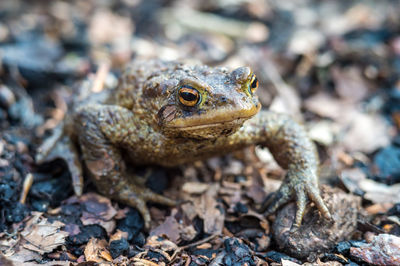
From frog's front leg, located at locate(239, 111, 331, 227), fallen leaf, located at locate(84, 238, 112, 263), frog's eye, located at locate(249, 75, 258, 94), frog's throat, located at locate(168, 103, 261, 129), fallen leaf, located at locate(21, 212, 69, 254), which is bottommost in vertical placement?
fallen leaf, located at locate(84, 238, 112, 263)

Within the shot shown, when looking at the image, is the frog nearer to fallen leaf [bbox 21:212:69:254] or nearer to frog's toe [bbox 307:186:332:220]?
frog's toe [bbox 307:186:332:220]

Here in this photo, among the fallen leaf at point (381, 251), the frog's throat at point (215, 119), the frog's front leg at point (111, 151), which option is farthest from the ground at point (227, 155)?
the frog's throat at point (215, 119)

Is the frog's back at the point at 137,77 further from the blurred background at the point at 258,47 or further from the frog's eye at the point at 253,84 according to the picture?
the blurred background at the point at 258,47

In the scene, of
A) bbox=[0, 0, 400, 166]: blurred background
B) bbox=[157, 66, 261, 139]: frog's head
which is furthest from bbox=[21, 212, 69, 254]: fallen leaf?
bbox=[0, 0, 400, 166]: blurred background

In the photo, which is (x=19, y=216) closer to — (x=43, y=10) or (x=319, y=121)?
(x=319, y=121)

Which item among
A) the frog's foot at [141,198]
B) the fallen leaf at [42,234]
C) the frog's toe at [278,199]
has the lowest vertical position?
the fallen leaf at [42,234]

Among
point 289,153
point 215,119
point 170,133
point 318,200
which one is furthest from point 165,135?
point 318,200

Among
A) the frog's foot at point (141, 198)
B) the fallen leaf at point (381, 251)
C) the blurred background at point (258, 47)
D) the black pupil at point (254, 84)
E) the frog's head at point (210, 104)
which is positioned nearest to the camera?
the fallen leaf at point (381, 251)
